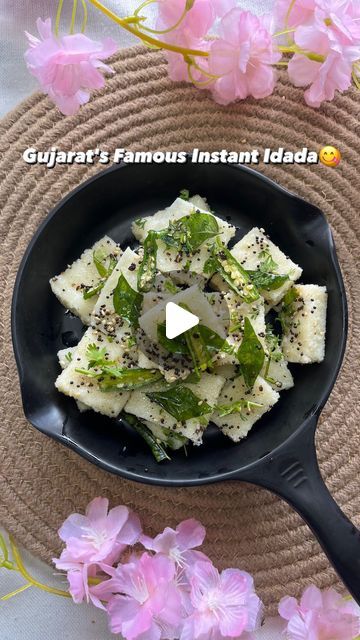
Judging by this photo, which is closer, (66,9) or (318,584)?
(318,584)

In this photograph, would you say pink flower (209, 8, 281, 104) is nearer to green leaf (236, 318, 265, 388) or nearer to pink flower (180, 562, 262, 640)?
green leaf (236, 318, 265, 388)

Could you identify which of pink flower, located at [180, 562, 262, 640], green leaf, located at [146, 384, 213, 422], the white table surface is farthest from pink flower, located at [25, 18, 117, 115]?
pink flower, located at [180, 562, 262, 640]

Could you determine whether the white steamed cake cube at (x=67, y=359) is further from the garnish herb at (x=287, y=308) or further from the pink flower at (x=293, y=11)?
the pink flower at (x=293, y=11)

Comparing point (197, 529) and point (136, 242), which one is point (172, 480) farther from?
point (136, 242)

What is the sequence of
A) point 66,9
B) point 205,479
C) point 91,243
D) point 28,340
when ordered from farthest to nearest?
point 66,9 → point 91,243 → point 28,340 → point 205,479

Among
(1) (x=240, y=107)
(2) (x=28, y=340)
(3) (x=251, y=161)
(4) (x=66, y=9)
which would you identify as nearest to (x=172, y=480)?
(2) (x=28, y=340)

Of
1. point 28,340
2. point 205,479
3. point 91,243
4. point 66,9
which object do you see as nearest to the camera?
point 205,479
